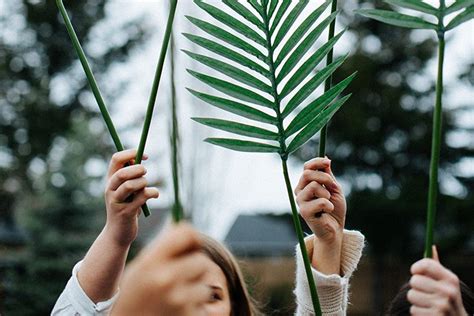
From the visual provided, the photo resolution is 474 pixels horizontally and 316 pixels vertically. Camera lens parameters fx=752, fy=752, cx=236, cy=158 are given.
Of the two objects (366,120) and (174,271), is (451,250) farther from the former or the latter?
(174,271)

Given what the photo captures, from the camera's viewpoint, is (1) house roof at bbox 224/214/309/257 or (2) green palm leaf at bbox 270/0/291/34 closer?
(2) green palm leaf at bbox 270/0/291/34

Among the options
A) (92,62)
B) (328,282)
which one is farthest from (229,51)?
(92,62)

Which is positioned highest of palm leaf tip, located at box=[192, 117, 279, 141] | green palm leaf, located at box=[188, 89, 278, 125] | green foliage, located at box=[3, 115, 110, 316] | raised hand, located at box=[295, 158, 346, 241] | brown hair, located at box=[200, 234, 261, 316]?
green palm leaf, located at box=[188, 89, 278, 125]

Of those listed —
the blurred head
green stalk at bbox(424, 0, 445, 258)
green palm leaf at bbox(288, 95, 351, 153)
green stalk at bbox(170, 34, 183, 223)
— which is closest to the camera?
green stalk at bbox(170, 34, 183, 223)

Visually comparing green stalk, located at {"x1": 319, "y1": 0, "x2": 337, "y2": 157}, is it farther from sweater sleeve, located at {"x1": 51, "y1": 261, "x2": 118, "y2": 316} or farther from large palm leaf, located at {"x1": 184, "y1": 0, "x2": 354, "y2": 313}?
sweater sleeve, located at {"x1": 51, "y1": 261, "x2": 118, "y2": 316}

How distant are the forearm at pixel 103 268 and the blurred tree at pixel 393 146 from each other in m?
11.1

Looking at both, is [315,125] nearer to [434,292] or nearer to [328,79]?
[328,79]

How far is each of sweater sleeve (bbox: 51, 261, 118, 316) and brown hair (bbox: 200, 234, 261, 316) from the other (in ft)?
0.99

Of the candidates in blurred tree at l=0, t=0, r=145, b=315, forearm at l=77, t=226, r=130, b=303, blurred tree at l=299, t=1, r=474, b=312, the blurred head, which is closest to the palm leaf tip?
forearm at l=77, t=226, r=130, b=303

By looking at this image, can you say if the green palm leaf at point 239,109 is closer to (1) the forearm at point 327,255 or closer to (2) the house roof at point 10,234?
(1) the forearm at point 327,255

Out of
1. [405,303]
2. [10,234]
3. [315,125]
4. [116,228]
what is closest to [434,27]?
[315,125]

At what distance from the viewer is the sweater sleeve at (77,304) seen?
33.2 inches

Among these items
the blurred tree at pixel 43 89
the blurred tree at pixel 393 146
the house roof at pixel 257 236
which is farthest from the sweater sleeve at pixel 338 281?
the house roof at pixel 257 236

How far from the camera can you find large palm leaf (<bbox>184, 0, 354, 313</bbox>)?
26.0 inches
